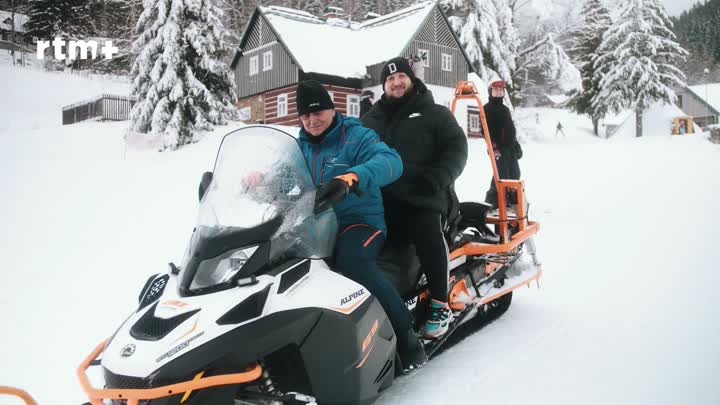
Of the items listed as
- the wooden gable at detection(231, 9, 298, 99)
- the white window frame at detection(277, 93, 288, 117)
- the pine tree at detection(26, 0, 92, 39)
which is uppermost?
the pine tree at detection(26, 0, 92, 39)

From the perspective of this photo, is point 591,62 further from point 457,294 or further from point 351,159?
point 351,159

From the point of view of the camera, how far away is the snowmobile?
2.05 m

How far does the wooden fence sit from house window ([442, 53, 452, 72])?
47.7ft

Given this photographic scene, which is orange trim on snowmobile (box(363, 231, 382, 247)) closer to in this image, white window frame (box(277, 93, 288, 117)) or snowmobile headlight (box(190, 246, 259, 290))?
snowmobile headlight (box(190, 246, 259, 290))

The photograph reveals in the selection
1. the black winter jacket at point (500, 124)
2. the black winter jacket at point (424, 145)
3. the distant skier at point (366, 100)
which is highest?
the distant skier at point (366, 100)

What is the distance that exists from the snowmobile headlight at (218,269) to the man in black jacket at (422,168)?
136cm

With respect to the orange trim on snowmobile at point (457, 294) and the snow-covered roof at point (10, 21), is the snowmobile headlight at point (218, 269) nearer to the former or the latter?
the orange trim on snowmobile at point (457, 294)

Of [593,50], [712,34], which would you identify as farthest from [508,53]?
[712,34]

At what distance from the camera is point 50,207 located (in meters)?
8.50

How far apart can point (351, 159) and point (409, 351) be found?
1077 millimetres

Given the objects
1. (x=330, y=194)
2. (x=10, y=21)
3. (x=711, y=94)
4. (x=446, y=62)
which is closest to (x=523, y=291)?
(x=330, y=194)

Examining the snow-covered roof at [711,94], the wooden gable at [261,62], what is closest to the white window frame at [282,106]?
the wooden gable at [261,62]

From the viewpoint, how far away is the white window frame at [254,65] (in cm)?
2653

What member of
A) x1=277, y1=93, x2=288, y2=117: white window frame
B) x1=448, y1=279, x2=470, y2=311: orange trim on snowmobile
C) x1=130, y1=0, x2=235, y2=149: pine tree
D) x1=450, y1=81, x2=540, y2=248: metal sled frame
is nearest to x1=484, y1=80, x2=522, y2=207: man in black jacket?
x1=450, y1=81, x2=540, y2=248: metal sled frame
